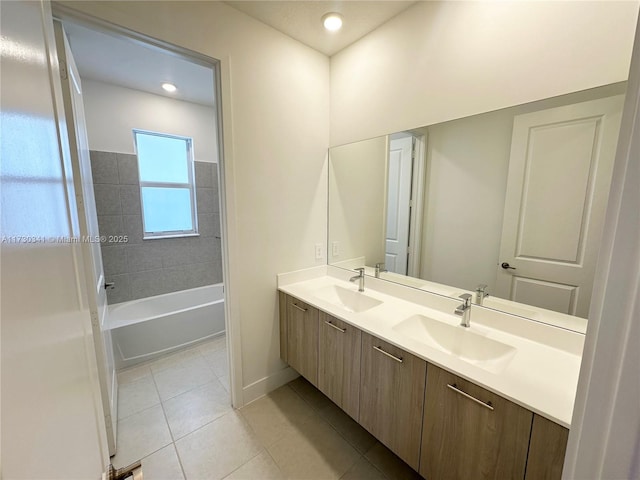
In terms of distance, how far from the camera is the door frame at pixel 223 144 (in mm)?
1225

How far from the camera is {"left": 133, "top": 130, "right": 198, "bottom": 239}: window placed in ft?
9.72

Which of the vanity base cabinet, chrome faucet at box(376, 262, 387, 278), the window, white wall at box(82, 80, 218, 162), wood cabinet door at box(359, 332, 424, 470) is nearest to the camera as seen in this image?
the vanity base cabinet

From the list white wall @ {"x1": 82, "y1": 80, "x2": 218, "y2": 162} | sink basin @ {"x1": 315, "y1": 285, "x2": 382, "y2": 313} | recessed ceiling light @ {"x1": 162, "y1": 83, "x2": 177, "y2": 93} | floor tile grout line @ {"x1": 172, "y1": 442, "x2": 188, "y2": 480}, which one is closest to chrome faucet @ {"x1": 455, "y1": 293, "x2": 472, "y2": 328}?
sink basin @ {"x1": 315, "y1": 285, "x2": 382, "y2": 313}

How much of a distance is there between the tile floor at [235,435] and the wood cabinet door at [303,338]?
11.9 inches

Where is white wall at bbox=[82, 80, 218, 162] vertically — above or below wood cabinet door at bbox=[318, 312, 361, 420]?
above

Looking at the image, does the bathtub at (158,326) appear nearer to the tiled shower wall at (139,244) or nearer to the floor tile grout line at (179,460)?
the tiled shower wall at (139,244)

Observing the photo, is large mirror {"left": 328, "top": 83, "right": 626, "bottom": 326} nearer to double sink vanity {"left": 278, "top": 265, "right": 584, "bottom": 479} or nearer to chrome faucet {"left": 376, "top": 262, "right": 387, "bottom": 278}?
chrome faucet {"left": 376, "top": 262, "right": 387, "bottom": 278}

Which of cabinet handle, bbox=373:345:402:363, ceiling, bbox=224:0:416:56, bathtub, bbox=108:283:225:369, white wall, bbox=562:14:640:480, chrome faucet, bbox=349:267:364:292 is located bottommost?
bathtub, bbox=108:283:225:369

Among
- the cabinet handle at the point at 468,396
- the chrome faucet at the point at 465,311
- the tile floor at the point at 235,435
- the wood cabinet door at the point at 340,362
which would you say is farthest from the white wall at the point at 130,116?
the cabinet handle at the point at 468,396

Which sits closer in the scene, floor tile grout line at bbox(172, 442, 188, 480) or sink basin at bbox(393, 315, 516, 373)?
sink basin at bbox(393, 315, 516, 373)

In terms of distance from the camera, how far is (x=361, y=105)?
73.7 inches

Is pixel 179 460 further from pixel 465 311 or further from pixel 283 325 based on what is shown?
pixel 465 311

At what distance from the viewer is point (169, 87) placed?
8.86 ft

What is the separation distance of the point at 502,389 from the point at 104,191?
350cm
